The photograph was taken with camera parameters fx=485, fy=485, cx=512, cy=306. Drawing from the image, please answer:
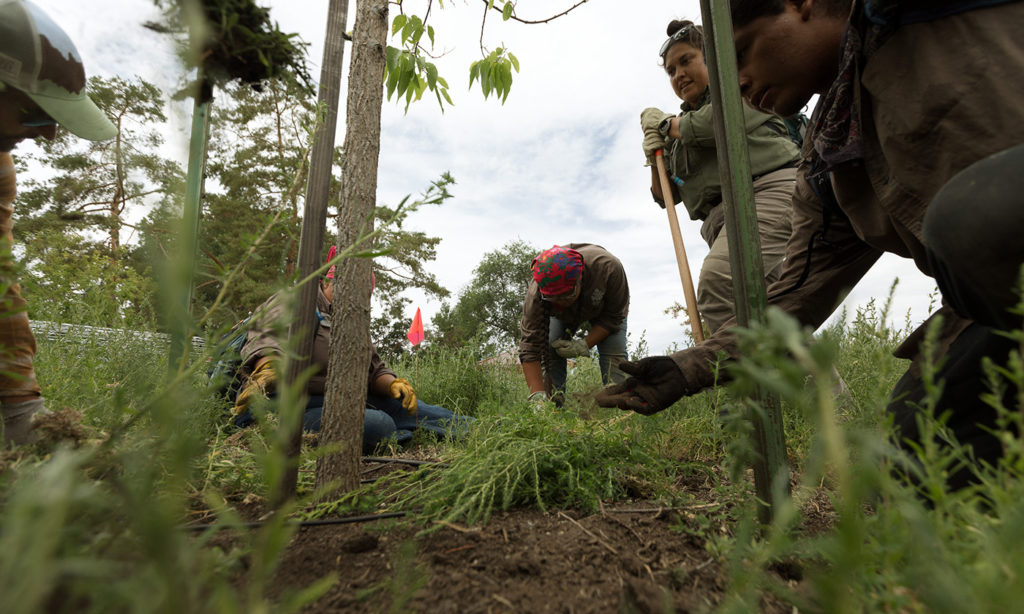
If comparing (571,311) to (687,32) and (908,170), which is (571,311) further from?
(908,170)

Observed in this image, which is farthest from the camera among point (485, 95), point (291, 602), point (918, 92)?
point (485, 95)

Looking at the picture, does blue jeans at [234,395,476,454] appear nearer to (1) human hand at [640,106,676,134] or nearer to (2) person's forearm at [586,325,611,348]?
(2) person's forearm at [586,325,611,348]

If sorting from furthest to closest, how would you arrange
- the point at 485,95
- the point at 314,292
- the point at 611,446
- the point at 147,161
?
the point at 485,95 → the point at 611,446 → the point at 314,292 → the point at 147,161

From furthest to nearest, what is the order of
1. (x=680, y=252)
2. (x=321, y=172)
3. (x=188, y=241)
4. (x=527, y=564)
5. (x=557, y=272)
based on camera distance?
(x=557, y=272) → (x=680, y=252) → (x=321, y=172) → (x=527, y=564) → (x=188, y=241)

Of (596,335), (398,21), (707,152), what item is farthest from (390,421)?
(707,152)

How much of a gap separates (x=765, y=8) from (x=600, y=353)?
3.78 m

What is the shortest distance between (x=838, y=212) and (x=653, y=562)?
4.98 feet

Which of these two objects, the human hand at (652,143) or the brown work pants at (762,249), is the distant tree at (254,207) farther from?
the human hand at (652,143)

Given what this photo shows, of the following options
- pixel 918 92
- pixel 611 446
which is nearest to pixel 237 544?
pixel 611 446

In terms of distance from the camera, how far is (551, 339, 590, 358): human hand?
4984 mm

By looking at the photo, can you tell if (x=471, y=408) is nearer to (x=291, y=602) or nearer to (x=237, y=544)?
(x=237, y=544)

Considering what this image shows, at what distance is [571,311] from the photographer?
16.2ft

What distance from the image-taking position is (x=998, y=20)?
1121mm

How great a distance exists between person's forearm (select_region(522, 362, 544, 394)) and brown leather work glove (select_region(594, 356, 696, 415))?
2.89m
